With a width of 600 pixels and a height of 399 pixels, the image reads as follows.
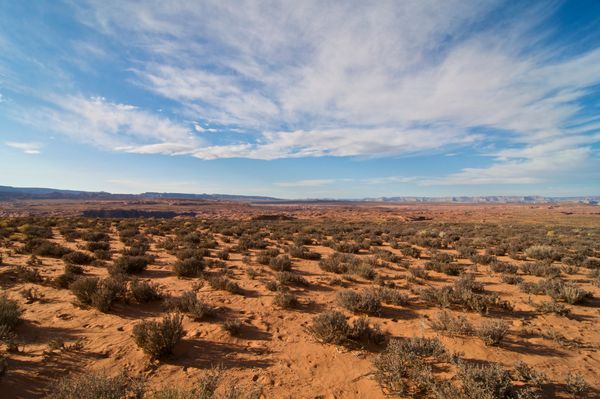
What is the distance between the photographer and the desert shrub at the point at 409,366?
3864 millimetres

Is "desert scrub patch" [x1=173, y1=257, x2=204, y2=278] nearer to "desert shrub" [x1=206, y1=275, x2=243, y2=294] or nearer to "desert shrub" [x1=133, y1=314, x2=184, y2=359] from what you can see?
"desert shrub" [x1=206, y1=275, x2=243, y2=294]

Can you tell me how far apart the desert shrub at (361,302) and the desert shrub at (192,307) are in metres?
3.24

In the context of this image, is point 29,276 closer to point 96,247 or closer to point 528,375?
point 96,247

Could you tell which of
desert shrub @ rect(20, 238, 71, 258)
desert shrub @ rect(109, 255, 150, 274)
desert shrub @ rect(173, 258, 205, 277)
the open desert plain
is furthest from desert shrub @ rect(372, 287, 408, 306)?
desert shrub @ rect(20, 238, 71, 258)

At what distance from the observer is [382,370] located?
416cm

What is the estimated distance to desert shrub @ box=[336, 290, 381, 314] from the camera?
6.62 meters

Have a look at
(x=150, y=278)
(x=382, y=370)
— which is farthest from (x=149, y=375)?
(x=150, y=278)

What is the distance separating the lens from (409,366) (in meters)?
4.39

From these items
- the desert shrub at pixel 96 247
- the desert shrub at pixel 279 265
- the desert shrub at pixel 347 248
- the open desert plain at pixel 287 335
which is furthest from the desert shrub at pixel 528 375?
the desert shrub at pixel 96 247

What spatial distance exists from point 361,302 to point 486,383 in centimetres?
322

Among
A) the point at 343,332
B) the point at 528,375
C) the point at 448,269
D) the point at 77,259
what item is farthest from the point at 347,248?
the point at 77,259

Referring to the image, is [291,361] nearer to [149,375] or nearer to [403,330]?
[149,375]

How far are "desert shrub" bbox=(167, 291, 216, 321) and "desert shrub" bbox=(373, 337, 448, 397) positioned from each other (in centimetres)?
384

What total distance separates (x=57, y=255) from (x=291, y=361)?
11753 mm
